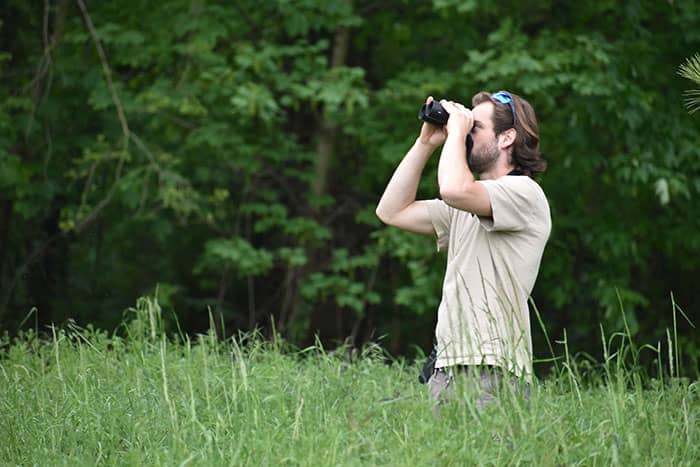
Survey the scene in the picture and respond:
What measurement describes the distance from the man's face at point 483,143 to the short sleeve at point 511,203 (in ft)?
0.67

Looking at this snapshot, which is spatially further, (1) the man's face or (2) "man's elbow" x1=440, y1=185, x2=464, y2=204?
(1) the man's face

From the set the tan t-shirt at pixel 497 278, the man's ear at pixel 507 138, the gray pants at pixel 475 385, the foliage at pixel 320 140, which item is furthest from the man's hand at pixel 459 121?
the foliage at pixel 320 140

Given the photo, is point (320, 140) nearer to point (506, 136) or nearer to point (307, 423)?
point (506, 136)

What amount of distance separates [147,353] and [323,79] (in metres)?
5.26

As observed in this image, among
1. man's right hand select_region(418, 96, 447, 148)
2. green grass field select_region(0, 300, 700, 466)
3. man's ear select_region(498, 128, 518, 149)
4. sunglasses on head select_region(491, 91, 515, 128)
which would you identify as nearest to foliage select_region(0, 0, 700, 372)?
green grass field select_region(0, 300, 700, 466)

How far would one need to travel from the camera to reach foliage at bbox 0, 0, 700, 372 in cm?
919

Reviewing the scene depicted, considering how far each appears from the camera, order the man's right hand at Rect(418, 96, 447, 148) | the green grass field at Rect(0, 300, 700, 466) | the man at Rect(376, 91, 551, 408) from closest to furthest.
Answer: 1. the green grass field at Rect(0, 300, 700, 466)
2. the man at Rect(376, 91, 551, 408)
3. the man's right hand at Rect(418, 96, 447, 148)

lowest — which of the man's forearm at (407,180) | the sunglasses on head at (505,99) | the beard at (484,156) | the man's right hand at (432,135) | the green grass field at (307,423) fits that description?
the green grass field at (307,423)

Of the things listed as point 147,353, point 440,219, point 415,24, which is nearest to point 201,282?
point 415,24

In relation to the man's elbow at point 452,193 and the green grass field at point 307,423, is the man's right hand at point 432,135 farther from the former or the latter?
A: the green grass field at point 307,423

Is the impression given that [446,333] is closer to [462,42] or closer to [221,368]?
[221,368]

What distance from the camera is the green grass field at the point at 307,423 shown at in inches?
124

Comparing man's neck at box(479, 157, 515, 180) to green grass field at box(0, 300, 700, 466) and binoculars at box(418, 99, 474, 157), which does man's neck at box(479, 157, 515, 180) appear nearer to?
binoculars at box(418, 99, 474, 157)

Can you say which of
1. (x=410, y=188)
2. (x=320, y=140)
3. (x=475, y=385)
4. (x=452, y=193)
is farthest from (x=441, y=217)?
(x=320, y=140)
